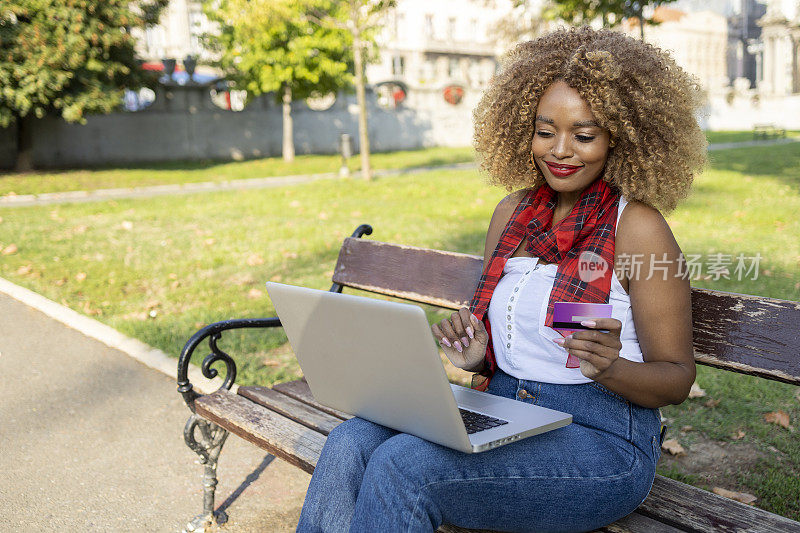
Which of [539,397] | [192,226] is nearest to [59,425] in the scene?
[539,397]

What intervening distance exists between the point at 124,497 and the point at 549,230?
220 centimetres

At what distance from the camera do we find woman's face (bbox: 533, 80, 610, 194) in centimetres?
214

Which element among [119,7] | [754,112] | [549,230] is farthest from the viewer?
[754,112]

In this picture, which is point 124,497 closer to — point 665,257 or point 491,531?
point 491,531

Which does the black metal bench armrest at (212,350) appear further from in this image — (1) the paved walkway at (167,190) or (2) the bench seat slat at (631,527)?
(1) the paved walkway at (167,190)

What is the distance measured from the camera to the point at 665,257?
1.98m

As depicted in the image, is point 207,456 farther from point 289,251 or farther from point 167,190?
point 167,190

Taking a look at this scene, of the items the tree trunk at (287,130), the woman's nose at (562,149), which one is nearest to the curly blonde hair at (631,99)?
the woman's nose at (562,149)

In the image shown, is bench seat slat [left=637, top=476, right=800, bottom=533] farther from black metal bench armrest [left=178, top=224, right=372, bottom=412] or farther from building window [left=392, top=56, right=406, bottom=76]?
building window [left=392, top=56, right=406, bottom=76]

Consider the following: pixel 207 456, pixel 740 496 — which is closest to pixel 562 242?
pixel 740 496

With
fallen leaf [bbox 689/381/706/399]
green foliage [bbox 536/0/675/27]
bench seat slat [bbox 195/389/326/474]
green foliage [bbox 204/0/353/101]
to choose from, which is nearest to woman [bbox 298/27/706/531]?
bench seat slat [bbox 195/389/326/474]

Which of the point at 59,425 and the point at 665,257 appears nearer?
the point at 665,257

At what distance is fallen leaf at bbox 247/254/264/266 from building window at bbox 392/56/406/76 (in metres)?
44.6

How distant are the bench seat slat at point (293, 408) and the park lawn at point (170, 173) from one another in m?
12.1
